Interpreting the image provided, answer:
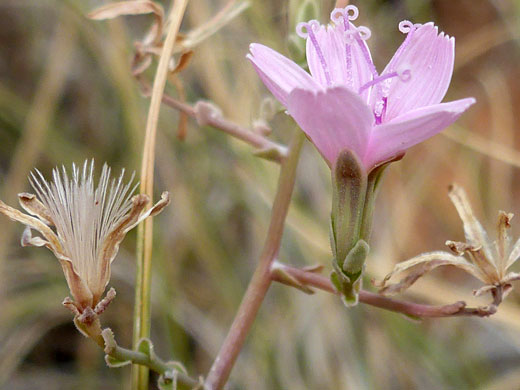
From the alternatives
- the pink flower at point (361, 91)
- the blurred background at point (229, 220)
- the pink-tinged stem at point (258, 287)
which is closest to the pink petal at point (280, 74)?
the pink flower at point (361, 91)

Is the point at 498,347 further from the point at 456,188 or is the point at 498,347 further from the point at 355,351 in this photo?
the point at 456,188

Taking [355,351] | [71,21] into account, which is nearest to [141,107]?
[71,21]

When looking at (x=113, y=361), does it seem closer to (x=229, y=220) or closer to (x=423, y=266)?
(x=423, y=266)

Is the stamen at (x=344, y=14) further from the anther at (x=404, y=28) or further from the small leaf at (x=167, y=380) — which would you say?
the small leaf at (x=167, y=380)

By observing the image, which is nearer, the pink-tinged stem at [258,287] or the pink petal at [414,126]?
the pink petal at [414,126]

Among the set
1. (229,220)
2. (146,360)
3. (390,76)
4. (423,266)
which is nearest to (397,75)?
(390,76)

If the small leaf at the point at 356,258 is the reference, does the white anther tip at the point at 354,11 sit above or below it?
above
